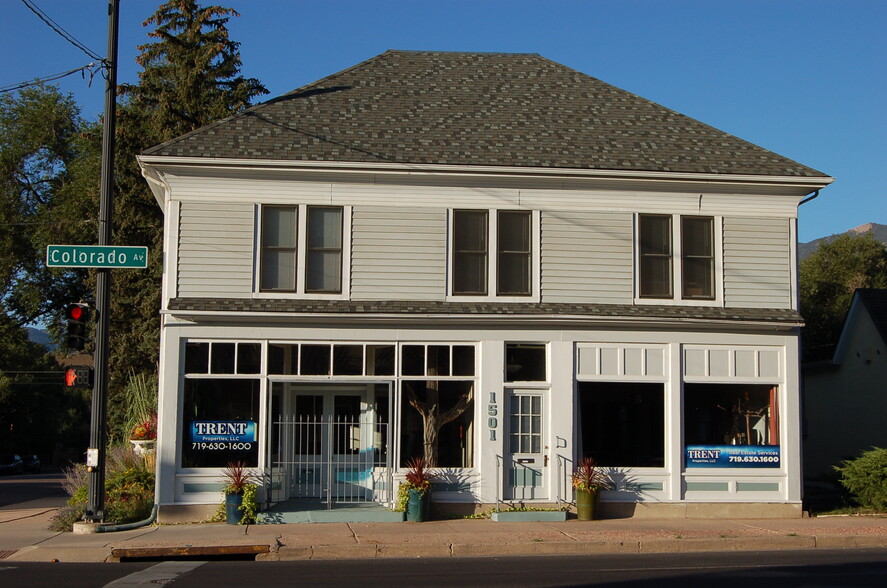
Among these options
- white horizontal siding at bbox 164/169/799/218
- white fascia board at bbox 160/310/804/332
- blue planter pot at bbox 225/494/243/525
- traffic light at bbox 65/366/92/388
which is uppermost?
white horizontal siding at bbox 164/169/799/218

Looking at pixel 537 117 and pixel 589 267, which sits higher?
pixel 537 117

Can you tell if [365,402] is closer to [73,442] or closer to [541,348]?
[541,348]

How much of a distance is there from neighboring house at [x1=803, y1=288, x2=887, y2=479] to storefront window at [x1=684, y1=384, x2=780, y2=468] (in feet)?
26.2

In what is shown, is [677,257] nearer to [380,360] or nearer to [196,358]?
[380,360]

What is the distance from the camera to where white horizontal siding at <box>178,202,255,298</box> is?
17.8 m

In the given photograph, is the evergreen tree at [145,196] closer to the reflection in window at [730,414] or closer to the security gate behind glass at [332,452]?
the security gate behind glass at [332,452]

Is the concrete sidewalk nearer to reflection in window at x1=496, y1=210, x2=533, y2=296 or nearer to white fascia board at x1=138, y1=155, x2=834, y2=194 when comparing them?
reflection in window at x1=496, y1=210, x2=533, y2=296

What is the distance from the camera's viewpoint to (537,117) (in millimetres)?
20328

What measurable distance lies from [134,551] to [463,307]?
721 cm

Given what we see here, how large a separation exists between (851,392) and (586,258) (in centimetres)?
1265

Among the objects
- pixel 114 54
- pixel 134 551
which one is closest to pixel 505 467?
pixel 134 551

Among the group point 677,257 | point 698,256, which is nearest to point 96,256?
point 677,257

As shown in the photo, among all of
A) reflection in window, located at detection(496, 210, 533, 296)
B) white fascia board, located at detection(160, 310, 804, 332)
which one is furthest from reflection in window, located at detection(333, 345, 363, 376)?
reflection in window, located at detection(496, 210, 533, 296)

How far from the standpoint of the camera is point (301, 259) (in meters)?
18.1
